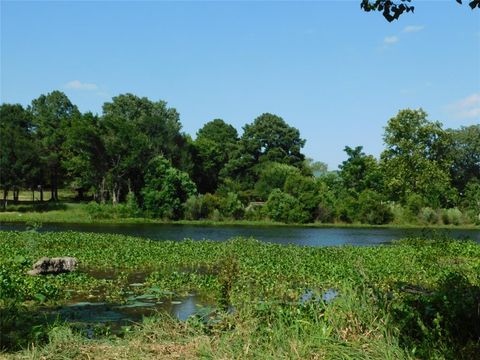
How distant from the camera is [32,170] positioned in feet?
186

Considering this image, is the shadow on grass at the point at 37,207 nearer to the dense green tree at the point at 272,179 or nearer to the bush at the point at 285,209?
the bush at the point at 285,209

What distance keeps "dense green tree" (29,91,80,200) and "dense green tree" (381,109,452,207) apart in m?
36.8

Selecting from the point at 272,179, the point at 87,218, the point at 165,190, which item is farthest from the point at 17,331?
the point at 272,179

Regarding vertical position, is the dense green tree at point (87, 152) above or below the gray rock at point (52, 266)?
above

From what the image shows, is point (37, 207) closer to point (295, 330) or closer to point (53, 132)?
point (53, 132)

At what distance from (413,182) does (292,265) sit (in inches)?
1887

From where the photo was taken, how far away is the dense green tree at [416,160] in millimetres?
62094

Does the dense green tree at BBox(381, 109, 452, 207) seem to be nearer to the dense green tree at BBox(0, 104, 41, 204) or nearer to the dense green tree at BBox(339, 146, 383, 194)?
the dense green tree at BBox(339, 146, 383, 194)

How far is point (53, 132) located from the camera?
2591 inches

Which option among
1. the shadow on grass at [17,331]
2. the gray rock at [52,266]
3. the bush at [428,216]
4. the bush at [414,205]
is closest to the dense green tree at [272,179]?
the bush at [414,205]

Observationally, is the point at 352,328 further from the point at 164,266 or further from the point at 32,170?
the point at 32,170

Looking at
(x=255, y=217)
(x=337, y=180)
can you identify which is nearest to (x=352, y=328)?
(x=255, y=217)

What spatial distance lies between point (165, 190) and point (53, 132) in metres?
18.0

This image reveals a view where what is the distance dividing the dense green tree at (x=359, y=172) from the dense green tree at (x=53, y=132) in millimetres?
33028
